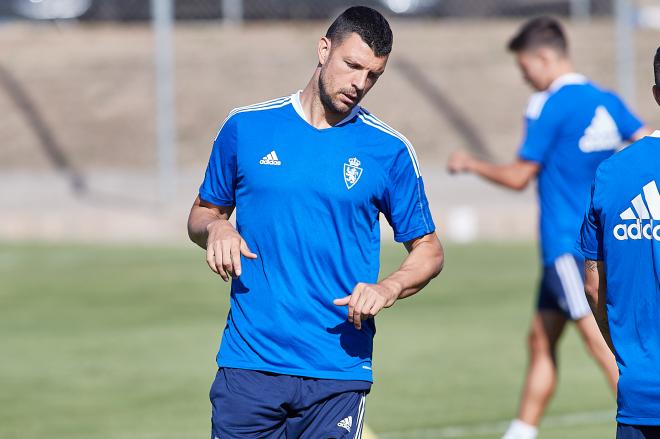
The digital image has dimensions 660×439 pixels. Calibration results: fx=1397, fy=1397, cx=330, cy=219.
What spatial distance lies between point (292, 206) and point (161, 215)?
1389cm

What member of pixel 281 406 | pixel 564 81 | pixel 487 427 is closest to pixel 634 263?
pixel 281 406

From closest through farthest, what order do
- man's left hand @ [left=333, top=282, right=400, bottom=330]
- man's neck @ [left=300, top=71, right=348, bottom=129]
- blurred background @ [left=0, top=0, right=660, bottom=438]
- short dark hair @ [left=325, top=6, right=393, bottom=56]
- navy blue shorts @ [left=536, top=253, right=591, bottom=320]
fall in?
man's left hand @ [left=333, top=282, right=400, bottom=330] → short dark hair @ [left=325, top=6, right=393, bottom=56] → man's neck @ [left=300, top=71, right=348, bottom=129] → navy blue shorts @ [left=536, top=253, right=591, bottom=320] → blurred background @ [left=0, top=0, right=660, bottom=438]

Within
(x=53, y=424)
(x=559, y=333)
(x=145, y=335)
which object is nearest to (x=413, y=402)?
(x=559, y=333)

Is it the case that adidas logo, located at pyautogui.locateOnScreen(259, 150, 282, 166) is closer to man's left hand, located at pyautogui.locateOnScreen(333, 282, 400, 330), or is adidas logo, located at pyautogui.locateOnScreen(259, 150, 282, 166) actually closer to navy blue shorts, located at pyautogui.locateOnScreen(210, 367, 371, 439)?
man's left hand, located at pyautogui.locateOnScreen(333, 282, 400, 330)

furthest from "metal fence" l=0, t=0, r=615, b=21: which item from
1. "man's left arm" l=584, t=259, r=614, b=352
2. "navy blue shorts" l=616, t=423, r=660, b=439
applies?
"navy blue shorts" l=616, t=423, r=660, b=439

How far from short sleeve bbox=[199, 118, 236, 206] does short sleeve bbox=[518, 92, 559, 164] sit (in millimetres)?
3109

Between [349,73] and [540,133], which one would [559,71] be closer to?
[540,133]

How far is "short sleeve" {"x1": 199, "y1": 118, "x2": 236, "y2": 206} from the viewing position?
17.0ft

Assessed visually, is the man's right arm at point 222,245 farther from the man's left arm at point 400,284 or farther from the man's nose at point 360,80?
the man's nose at point 360,80

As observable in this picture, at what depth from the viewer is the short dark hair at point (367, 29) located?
5035 millimetres

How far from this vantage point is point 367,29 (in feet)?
16.5

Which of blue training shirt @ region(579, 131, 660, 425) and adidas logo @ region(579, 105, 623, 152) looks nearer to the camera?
blue training shirt @ region(579, 131, 660, 425)

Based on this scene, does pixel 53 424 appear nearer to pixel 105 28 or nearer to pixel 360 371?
pixel 360 371

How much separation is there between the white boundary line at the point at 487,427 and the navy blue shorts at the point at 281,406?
3222 millimetres
